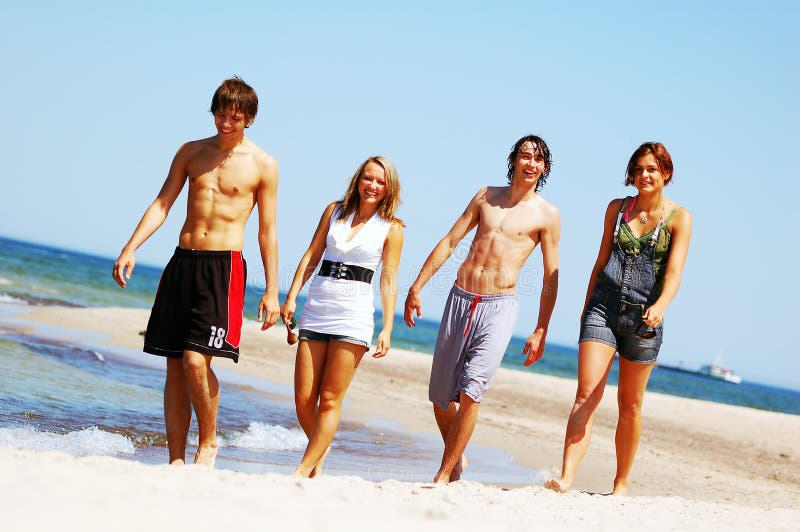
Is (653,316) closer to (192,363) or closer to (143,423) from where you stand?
(192,363)

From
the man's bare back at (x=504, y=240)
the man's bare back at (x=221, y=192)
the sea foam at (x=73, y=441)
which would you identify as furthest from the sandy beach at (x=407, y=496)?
the sea foam at (x=73, y=441)

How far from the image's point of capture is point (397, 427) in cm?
1062

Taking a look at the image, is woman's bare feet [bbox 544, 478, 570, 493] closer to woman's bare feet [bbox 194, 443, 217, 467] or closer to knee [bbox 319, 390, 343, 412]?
knee [bbox 319, 390, 343, 412]

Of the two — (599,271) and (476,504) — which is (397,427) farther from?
(476,504)

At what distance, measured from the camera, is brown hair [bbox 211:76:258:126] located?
5.48 m

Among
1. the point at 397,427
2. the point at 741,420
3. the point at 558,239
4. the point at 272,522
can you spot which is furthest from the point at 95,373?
the point at 741,420

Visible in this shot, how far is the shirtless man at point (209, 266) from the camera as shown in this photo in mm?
5438

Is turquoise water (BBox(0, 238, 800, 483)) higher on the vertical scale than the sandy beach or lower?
lower

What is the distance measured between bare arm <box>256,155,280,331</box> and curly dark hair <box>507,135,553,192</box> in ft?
5.56

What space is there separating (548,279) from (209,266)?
7.26ft

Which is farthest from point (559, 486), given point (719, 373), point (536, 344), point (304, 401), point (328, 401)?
point (719, 373)

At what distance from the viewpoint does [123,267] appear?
529 cm

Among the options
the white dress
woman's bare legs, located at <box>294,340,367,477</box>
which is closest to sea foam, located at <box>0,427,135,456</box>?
woman's bare legs, located at <box>294,340,367,477</box>

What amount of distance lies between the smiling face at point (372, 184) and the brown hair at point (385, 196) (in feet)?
0.08
